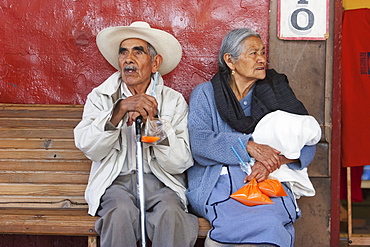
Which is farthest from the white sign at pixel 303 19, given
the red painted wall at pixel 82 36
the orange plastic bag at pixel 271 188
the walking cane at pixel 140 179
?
the walking cane at pixel 140 179

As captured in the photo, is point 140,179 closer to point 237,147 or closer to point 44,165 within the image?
point 237,147

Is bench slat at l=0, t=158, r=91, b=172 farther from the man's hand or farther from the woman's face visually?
the woman's face

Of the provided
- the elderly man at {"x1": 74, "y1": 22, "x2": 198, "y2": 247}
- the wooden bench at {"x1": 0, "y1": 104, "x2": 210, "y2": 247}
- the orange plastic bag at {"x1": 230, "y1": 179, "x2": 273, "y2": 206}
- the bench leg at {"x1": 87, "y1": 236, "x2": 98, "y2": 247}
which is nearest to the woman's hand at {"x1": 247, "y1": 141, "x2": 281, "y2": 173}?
the orange plastic bag at {"x1": 230, "y1": 179, "x2": 273, "y2": 206}

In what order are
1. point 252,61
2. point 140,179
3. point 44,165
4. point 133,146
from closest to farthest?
point 140,179 < point 133,146 < point 252,61 < point 44,165

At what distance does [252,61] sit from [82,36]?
1448 millimetres

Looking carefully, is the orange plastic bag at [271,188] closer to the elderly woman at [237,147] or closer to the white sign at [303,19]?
the elderly woman at [237,147]

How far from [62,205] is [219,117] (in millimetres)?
1246

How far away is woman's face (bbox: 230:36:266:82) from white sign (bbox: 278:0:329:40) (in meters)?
0.44

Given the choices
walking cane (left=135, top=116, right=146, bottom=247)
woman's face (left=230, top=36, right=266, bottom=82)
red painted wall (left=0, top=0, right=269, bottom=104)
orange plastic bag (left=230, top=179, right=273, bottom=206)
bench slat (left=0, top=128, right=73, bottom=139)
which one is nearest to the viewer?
walking cane (left=135, top=116, right=146, bottom=247)

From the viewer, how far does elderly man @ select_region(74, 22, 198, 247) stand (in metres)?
3.06

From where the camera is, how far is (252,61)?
3566 millimetres

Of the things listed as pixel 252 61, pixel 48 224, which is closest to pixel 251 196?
pixel 252 61

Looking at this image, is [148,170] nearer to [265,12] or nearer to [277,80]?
[277,80]

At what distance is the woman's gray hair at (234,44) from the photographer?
3.62 m
